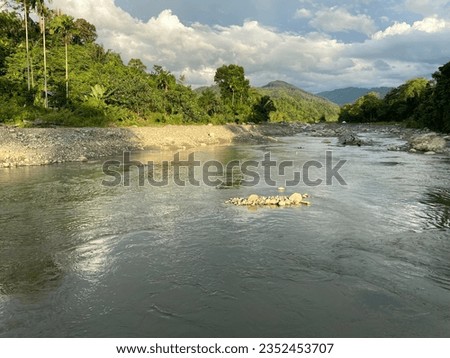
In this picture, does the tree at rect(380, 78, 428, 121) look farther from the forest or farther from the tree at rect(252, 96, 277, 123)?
the tree at rect(252, 96, 277, 123)

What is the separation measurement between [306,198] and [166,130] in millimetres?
32240

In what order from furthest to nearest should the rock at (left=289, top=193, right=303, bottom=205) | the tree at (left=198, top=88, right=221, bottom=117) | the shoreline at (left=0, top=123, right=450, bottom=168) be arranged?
the tree at (left=198, top=88, right=221, bottom=117) < the shoreline at (left=0, top=123, right=450, bottom=168) < the rock at (left=289, top=193, right=303, bottom=205)

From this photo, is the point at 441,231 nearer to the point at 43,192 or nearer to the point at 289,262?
the point at 289,262

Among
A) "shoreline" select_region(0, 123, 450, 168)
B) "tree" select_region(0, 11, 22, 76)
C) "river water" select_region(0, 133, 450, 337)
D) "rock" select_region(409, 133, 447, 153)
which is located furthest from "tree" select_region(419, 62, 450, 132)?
"tree" select_region(0, 11, 22, 76)

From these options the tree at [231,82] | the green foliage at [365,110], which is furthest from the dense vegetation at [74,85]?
the green foliage at [365,110]

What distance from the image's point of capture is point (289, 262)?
29.5ft

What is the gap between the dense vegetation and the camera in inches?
1588

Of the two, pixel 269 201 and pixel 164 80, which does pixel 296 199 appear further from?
pixel 164 80

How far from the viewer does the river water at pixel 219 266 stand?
643cm
